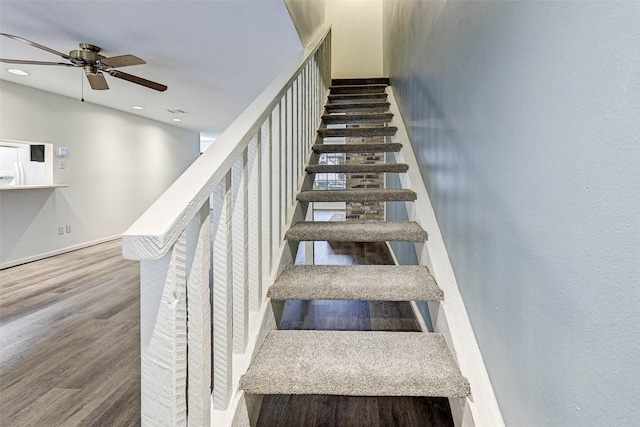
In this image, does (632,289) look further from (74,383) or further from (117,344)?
(117,344)

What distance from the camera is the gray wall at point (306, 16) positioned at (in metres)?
2.60

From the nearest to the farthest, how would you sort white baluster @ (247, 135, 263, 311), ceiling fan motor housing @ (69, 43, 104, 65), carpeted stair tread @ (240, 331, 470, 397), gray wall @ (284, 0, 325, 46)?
carpeted stair tread @ (240, 331, 470, 397)
white baluster @ (247, 135, 263, 311)
gray wall @ (284, 0, 325, 46)
ceiling fan motor housing @ (69, 43, 104, 65)

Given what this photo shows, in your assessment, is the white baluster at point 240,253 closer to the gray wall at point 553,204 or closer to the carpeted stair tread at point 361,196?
the gray wall at point 553,204

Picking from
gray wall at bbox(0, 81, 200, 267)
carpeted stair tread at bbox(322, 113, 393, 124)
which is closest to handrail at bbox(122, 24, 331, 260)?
carpeted stair tread at bbox(322, 113, 393, 124)

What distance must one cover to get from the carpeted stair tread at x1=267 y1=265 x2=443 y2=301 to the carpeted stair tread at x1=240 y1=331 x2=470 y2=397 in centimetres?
18

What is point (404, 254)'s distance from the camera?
3119 millimetres

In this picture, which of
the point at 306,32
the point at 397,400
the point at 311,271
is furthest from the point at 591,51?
the point at 306,32

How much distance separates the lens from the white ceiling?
237cm

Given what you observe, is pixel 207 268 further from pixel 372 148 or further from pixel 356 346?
pixel 372 148

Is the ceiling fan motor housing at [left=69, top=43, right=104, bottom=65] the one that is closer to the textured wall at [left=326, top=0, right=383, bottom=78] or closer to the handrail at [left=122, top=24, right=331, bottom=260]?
the handrail at [left=122, top=24, right=331, bottom=260]

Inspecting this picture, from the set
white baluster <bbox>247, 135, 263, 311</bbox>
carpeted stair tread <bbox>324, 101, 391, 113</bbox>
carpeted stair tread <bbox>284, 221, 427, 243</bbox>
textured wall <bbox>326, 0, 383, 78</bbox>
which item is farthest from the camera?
textured wall <bbox>326, 0, 383, 78</bbox>

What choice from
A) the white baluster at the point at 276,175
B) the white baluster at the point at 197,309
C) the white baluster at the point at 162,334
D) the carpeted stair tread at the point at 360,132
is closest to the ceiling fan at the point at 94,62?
the carpeted stair tread at the point at 360,132

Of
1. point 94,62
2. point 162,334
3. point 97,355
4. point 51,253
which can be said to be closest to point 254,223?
point 162,334

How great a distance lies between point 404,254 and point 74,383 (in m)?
2.47
